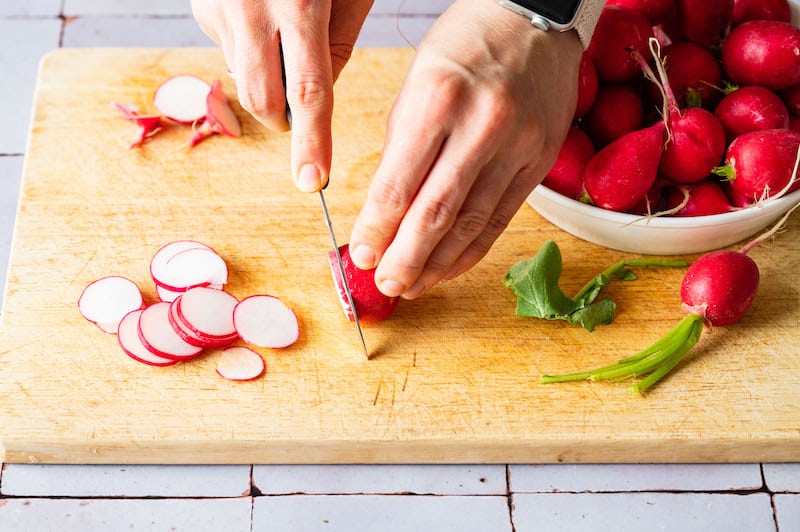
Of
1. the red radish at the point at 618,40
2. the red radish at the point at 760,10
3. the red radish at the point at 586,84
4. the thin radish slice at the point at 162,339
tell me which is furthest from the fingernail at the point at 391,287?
the red radish at the point at 760,10

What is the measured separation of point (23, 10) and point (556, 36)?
1.83 m

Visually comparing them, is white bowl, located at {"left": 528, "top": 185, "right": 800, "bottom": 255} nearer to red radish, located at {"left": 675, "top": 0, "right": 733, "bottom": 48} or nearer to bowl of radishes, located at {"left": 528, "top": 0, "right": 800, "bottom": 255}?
bowl of radishes, located at {"left": 528, "top": 0, "right": 800, "bottom": 255}

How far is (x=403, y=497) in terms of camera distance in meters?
1.79

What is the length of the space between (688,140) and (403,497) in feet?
3.00

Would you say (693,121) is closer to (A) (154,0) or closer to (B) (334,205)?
(B) (334,205)

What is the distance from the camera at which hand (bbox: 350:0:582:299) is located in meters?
1.43

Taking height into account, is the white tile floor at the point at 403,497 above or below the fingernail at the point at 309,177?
below

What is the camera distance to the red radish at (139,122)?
2143 mm

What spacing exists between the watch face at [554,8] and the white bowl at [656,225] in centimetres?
44

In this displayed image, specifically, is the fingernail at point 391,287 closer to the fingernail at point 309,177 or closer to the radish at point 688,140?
the fingernail at point 309,177

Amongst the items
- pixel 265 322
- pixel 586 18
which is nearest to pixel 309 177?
pixel 265 322

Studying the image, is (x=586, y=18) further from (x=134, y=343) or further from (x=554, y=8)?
(x=134, y=343)

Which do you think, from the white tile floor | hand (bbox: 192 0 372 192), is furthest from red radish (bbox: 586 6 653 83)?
the white tile floor

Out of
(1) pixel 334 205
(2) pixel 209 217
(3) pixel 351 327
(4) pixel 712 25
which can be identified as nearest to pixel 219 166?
(2) pixel 209 217
